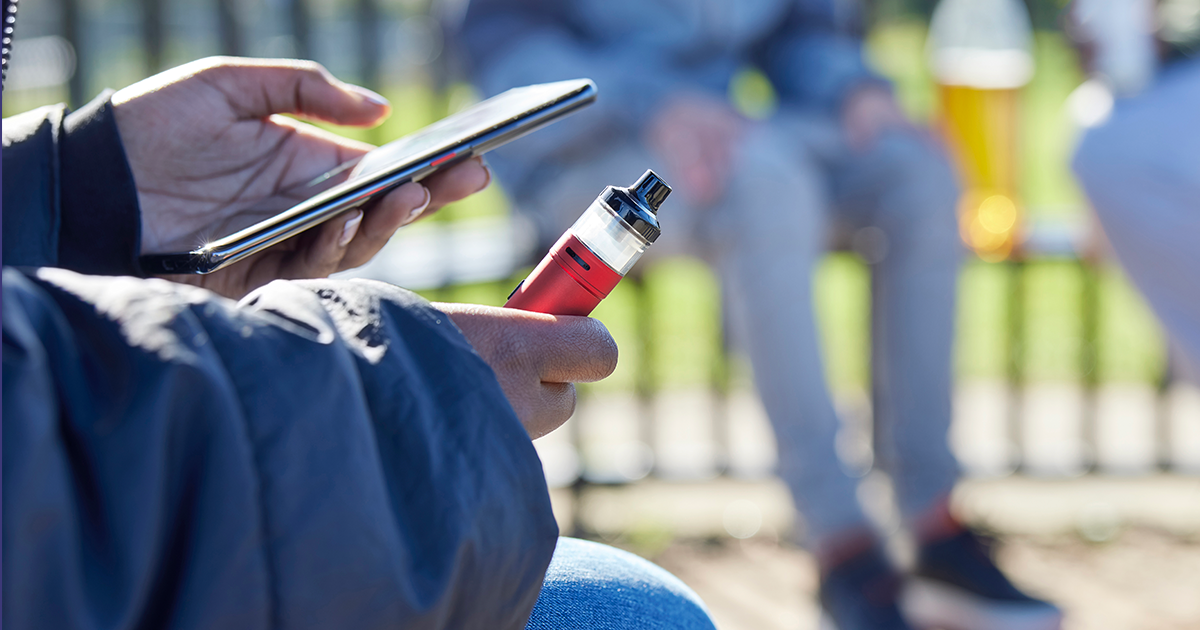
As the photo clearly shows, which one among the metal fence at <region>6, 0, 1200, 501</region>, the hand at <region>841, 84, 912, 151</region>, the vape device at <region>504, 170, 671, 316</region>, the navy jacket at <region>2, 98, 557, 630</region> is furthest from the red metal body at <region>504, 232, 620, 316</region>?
the metal fence at <region>6, 0, 1200, 501</region>

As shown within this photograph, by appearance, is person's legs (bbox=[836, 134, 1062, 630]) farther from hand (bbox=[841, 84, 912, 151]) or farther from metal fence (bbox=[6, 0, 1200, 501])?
metal fence (bbox=[6, 0, 1200, 501])

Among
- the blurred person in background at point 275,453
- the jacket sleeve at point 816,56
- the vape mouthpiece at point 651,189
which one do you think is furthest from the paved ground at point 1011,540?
the blurred person in background at point 275,453

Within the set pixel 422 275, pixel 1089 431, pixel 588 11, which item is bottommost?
pixel 422 275

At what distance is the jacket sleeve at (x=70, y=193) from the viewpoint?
1010 millimetres

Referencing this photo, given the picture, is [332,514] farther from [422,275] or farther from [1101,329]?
[1101,329]

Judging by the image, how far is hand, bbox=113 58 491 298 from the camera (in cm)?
117

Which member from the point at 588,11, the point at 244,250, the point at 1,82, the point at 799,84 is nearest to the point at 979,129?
the point at 799,84

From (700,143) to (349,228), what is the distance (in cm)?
130

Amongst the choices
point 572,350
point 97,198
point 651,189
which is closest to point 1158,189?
point 651,189

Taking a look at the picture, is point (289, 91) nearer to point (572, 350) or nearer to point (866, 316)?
point (572, 350)

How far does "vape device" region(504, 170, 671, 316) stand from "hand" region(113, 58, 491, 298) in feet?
1.01

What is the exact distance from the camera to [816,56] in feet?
8.66

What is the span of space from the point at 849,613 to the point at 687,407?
1.80m

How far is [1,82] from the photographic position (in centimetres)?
76
